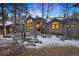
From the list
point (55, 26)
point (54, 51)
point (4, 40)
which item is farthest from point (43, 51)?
point (4, 40)

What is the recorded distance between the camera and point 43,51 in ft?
5.48

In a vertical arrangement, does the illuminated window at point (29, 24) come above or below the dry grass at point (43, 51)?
above

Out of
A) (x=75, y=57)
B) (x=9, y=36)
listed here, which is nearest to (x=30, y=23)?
(x=9, y=36)

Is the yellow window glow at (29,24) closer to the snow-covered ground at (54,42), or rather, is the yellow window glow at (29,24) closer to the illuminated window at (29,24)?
the illuminated window at (29,24)

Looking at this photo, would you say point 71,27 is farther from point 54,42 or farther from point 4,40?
point 4,40

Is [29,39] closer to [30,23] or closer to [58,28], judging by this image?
[30,23]

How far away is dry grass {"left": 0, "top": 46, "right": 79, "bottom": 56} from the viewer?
5.45 feet

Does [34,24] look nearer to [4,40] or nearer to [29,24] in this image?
[29,24]

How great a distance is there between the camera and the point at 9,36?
1679mm

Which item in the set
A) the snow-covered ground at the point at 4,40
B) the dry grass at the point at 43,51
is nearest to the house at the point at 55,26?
the dry grass at the point at 43,51

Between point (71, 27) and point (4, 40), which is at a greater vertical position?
point (71, 27)

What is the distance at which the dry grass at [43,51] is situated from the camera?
1.66 metres

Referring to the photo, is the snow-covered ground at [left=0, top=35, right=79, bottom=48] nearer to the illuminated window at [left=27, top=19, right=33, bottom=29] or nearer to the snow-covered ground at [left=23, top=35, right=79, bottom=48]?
the snow-covered ground at [left=23, top=35, right=79, bottom=48]

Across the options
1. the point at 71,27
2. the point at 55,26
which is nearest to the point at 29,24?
the point at 55,26
